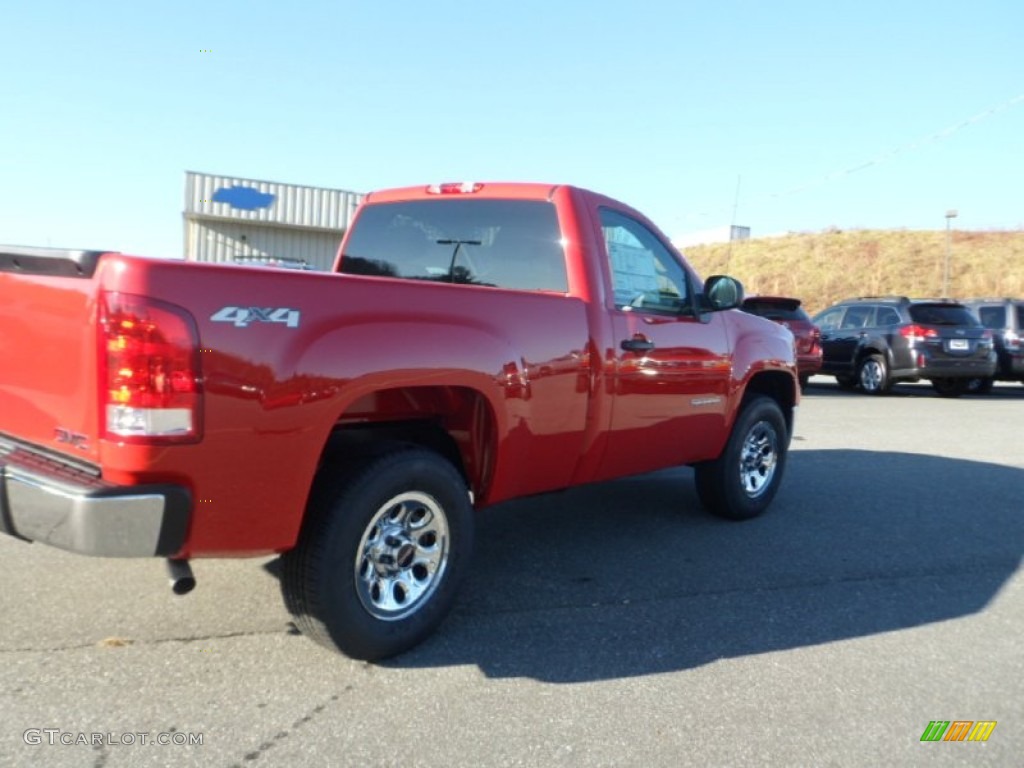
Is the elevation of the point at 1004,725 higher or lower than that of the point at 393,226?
lower

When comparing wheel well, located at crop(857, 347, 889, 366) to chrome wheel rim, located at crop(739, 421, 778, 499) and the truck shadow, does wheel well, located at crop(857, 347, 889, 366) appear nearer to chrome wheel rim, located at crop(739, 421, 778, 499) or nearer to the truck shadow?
the truck shadow

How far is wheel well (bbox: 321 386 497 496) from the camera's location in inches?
129

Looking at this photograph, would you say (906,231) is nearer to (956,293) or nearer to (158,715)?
(956,293)

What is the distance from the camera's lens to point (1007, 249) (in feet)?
162

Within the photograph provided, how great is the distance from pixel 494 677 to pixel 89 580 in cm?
215

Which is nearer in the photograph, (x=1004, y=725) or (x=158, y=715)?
(x=158, y=715)

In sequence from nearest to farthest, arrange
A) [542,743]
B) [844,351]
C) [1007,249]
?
1. [542,743]
2. [844,351]
3. [1007,249]

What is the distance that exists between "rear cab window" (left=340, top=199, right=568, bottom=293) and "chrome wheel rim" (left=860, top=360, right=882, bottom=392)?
1315 cm

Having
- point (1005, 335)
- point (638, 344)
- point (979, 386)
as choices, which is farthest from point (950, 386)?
point (638, 344)

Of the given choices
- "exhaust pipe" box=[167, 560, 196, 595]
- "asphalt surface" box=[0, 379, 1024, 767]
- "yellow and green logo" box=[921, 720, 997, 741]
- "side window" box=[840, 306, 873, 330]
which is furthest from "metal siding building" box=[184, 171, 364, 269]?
"yellow and green logo" box=[921, 720, 997, 741]

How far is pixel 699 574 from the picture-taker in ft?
14.4

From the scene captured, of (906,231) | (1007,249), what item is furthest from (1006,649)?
(906,231)

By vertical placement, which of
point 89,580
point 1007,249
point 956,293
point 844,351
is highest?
point 1007,249

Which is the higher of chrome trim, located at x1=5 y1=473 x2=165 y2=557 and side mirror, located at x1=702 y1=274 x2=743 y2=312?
side mirror, located at x1=702 y1=274 x2=743 y2=312
